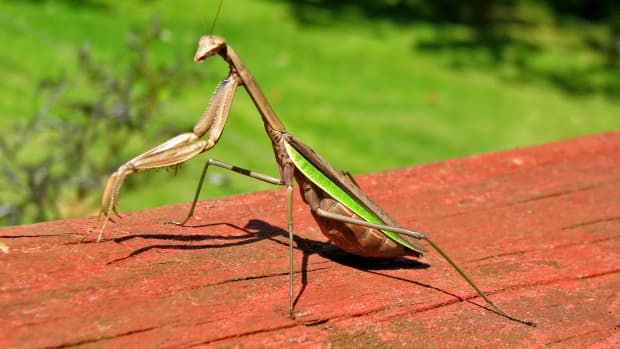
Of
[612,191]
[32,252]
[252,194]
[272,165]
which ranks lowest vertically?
[272,165]

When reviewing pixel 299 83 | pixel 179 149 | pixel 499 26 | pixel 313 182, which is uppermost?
pixel 179 149

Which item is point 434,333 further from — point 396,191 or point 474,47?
point 474,47

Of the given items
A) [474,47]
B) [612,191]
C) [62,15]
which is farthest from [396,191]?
[474,47]

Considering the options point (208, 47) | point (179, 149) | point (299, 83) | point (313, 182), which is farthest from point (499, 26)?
point (179, 149)

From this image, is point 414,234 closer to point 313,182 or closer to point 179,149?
point 313,182

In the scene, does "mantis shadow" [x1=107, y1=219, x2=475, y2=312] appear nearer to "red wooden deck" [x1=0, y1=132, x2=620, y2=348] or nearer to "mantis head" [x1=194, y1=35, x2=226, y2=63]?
"red wooden deck" [x1=0, y1=132, x2=620, y2=348]

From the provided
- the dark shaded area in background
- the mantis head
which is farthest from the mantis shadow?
the dark shaded area in background
